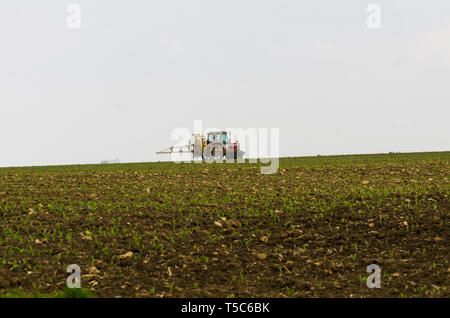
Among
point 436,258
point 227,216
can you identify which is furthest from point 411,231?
point 227,216

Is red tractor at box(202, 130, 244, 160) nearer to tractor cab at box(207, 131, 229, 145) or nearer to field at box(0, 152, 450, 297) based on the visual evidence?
tractor cab at box(207, 131, 229, 145)

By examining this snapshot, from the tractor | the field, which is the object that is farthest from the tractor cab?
the field

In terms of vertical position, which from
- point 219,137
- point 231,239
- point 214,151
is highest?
point 219,137

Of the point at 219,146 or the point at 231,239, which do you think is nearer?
the point at 231,239

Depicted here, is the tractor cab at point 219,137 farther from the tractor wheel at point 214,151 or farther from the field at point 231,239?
the field at point 231,239

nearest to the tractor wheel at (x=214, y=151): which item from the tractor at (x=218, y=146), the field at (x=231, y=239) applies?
the tractor at (x=218, y=146)

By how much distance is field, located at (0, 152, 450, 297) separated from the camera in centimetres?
778

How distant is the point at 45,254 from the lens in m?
9.03

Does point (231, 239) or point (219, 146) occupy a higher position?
point (219, 146)

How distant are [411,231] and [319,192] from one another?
3398 millimetres

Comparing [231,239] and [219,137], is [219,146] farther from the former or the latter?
[231,239]

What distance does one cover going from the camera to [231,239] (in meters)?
9.53

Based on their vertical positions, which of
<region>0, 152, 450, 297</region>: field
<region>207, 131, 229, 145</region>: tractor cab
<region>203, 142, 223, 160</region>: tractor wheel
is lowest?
<region>0, 152, 450, 297</region>: field

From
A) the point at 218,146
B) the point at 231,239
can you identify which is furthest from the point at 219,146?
the point at 231,239
